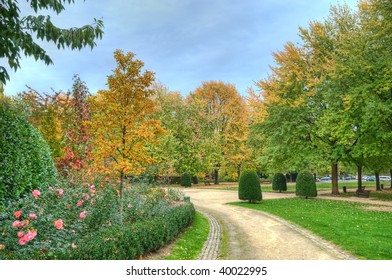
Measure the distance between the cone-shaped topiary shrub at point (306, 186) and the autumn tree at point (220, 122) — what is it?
14.0m

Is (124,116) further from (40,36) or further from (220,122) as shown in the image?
(220,122)

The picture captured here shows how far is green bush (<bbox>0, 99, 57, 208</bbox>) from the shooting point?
7.35 metres

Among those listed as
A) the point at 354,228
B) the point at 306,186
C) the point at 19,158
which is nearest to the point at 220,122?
the point at 306,186

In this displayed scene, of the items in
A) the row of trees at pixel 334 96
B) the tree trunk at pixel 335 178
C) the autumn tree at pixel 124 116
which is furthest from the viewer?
the tree trunk at pixel 335 178

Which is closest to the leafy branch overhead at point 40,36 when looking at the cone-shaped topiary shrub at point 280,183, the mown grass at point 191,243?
the mown grass at point 191,243

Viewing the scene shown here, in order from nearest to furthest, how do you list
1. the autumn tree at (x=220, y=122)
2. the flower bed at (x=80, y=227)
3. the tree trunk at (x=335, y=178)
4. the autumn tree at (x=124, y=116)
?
the flower bed at (x=80, y=227) < the autumn tree at (x=124, y=116) < the tree trunk at (x=335, y=178) < the autumn tree at (x=220, y=122)

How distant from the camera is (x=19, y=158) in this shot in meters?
7.83

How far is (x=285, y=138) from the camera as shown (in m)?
24.7

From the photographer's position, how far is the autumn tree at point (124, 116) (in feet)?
31.2

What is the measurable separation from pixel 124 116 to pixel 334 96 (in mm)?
17508

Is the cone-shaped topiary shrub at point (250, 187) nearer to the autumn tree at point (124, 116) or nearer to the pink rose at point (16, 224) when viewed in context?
the autumn tree at point (124, 116)

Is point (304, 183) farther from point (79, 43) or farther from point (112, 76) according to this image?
point (79, 43)

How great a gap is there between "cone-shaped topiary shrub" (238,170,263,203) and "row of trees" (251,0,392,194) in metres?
4.96

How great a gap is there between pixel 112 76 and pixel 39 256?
6416mm
